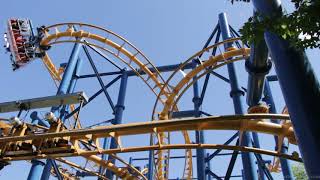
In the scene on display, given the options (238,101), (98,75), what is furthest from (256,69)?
(98,75)

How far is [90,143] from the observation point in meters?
7.16

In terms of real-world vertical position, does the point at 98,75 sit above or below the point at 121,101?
above

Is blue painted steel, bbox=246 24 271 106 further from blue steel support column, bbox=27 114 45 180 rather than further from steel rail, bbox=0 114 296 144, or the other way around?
blue steel support column, bbox=27 114 45 180

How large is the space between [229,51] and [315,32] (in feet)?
22.0

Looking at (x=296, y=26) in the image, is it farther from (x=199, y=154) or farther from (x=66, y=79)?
(x=66, y=79)

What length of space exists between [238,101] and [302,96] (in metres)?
5.22

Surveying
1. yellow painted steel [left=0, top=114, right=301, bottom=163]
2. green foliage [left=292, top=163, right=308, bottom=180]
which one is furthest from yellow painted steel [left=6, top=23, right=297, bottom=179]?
green foliage [left=292, top=163, right=308, bottom=180]

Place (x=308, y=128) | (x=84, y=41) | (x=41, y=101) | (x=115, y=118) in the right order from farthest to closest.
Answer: (x=84, y=41), (x=115, y=118), (x=41, y=101), (x=308, y=128)

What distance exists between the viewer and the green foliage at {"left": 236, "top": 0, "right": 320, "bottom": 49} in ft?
8.59

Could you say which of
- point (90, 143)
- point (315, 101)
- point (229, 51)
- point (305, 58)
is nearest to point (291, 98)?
point (315, 101)

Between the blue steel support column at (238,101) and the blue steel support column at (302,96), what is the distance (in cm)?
412

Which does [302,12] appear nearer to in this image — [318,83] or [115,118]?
[318,83]

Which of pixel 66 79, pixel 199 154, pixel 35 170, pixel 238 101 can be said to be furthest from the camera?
pixel 66 79

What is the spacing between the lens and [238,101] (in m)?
8.10
